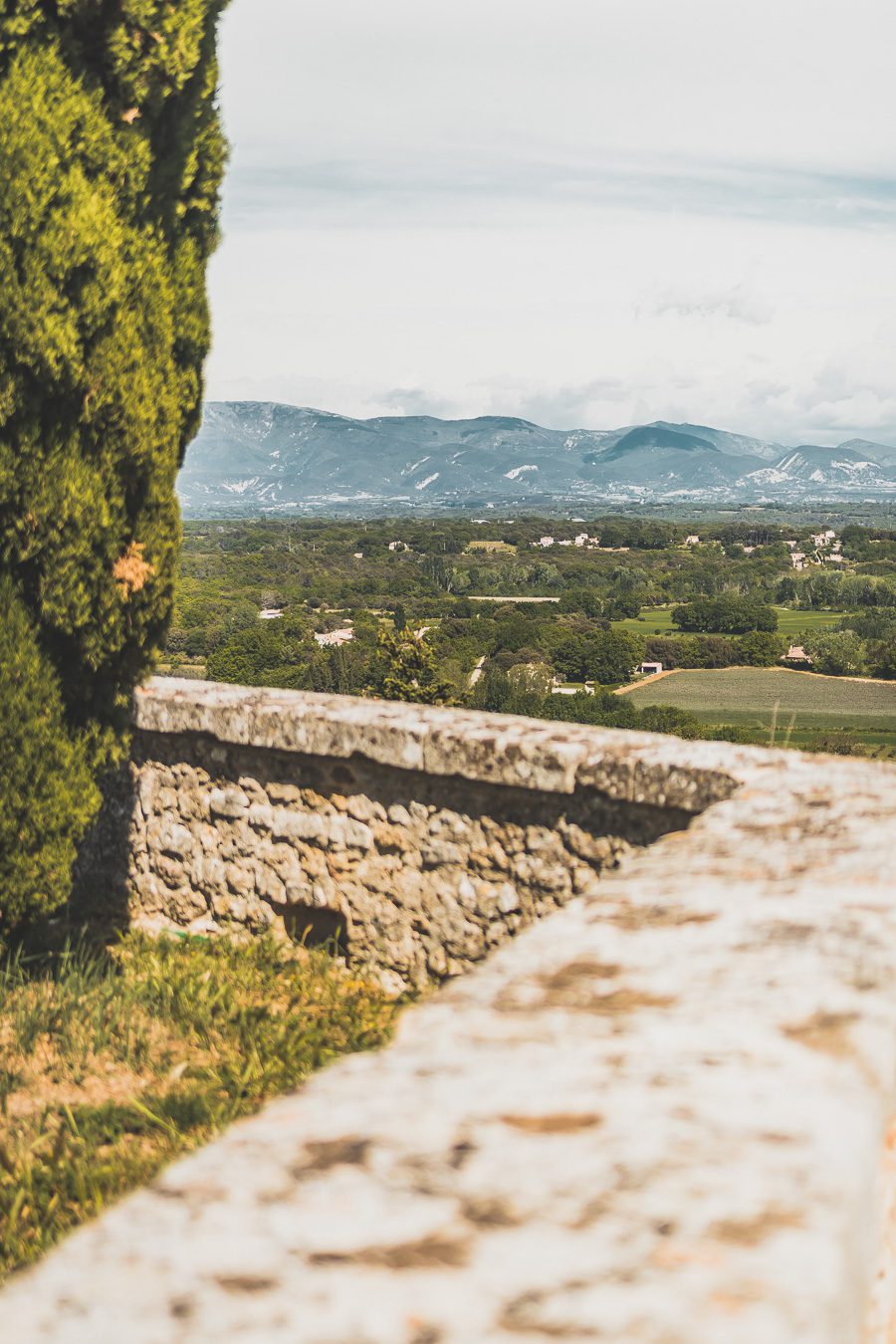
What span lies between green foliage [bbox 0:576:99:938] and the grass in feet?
1.20

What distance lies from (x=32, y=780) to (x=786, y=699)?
44.1m

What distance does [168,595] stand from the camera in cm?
479

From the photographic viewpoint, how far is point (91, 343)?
4.36 m

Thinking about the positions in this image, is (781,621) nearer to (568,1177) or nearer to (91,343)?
(91,343)

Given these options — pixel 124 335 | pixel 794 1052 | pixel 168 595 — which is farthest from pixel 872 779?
pixel 124 335

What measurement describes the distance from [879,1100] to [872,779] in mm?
2106

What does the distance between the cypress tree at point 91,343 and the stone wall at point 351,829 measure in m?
0.67

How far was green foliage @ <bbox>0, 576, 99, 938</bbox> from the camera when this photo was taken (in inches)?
172

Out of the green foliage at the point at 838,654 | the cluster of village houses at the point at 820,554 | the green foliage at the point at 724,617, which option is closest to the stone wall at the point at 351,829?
the green foliage at the point at 838,654

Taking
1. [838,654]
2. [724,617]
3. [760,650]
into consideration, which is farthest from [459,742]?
[724,617]

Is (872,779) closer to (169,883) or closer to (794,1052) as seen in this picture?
(794,1052)

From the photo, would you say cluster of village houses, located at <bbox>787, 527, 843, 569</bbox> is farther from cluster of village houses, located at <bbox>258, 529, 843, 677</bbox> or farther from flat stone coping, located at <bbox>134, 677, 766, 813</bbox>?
flat stone coping, located at <bbox>134, 677, 766, 813</bbox>

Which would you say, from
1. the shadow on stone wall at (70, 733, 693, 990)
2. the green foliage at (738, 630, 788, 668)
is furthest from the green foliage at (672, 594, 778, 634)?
the shadow on stone wall at (70, 733, 693, 990)

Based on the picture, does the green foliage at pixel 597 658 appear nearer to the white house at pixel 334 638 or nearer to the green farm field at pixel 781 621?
the green farm field at pixel 781 621
